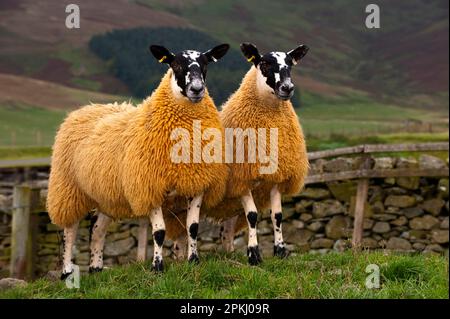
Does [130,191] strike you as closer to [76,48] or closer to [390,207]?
[390,207]

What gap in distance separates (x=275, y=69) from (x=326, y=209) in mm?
7122

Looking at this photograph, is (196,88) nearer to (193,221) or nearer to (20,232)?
(193,221)

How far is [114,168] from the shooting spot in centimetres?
847

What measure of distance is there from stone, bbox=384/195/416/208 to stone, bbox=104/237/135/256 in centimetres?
585

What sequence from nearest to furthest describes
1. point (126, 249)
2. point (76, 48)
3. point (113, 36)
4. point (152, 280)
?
1. point (152, 280)
2. point (126, 249)
3. point (113, 36)
4. point (76, 48)

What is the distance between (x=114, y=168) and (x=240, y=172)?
1.63 m

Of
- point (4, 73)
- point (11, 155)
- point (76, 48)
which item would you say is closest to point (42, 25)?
point (76, 48)

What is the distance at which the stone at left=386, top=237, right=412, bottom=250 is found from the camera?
48.1 ft

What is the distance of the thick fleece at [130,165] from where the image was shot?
26.1ft

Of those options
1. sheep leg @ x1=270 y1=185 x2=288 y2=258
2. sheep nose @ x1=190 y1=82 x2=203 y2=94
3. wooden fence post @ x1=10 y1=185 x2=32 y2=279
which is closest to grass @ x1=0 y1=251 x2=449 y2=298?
sheep leg @ x1=270 y1=185 x2=288 y2=258

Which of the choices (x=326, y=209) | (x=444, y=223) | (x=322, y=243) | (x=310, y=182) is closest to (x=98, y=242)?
(x=310, y=182)

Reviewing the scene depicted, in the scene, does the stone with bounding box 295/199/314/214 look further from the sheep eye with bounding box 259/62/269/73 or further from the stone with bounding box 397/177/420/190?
the sheep eye with bounding box 259/62/269/73

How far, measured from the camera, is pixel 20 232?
13.1 meters

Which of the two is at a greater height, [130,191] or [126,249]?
[130,191]
